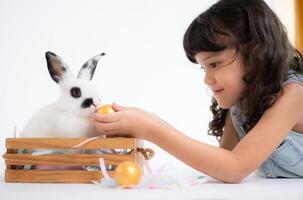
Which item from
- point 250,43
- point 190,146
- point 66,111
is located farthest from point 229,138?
point 66,111

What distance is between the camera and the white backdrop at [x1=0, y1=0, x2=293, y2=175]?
1.50m

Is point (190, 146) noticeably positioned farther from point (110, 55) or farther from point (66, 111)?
point (110, 55)

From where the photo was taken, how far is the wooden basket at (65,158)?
78 cm

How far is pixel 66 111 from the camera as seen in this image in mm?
845

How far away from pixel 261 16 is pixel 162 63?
1.93ft

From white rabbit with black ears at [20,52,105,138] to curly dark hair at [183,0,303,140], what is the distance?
11.8 inches

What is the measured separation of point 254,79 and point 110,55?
2.19ft

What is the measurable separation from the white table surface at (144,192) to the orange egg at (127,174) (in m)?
0.02

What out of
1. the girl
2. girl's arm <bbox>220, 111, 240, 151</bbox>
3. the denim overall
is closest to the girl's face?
the girl

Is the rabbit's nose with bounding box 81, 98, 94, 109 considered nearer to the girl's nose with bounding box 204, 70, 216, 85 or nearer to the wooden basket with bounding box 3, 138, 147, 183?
the wooden basket with bounding box 3, 138, 147, 183

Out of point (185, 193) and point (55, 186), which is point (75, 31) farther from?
point (185, 193)

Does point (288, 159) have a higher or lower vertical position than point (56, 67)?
lower

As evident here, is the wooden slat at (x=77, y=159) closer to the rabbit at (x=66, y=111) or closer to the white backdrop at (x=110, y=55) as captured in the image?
the rabbit at (x=66, y=111)

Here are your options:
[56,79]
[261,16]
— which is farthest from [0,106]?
[261,16]
